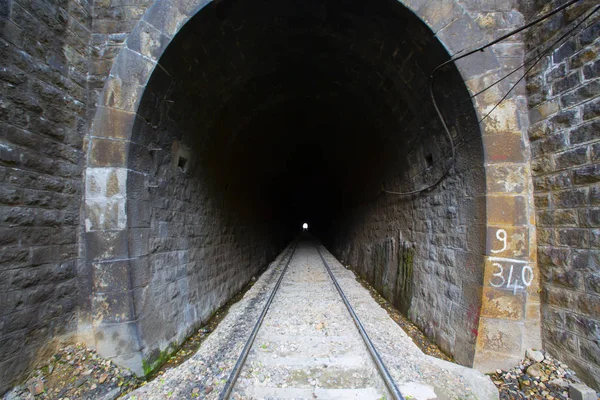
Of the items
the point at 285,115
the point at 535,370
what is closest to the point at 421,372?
the point at 535,370

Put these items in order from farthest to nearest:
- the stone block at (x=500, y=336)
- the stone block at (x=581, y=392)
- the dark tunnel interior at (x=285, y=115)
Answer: the dark tunnel interior at (x=285, y=115)
the stone block at (x=500, y=336)
the stone block at (x=581, y=392)

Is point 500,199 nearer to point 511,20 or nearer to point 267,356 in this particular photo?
point 511,20

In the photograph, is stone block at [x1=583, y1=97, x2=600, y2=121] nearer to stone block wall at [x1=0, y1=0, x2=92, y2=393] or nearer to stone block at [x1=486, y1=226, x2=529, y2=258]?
stone block at [x1=486, y1=226, x2=529, y2=258]

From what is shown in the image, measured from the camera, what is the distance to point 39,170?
9.13 feet

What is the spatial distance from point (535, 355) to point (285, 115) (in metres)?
6.71

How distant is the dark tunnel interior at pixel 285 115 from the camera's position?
3.48m

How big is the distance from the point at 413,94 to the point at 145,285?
15.1 ft

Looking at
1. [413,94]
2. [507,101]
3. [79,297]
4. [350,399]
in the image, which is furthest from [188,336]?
[507,101]

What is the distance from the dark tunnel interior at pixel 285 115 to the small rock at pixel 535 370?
57 cm

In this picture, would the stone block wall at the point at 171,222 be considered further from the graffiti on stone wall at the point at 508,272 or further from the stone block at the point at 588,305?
the stone block at the point at 588,305

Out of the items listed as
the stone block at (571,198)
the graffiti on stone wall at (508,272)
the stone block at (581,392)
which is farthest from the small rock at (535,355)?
the stone block at (571,198)

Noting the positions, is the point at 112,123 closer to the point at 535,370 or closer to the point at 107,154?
the point at 107,154

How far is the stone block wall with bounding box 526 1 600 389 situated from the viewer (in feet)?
8.32

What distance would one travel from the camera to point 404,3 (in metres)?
3.24
